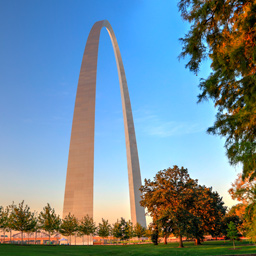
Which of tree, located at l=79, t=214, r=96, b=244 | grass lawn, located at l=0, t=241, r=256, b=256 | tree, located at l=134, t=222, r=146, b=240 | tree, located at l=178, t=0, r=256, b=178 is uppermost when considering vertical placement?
tree, located at l=178, t=0, r=256, b=178

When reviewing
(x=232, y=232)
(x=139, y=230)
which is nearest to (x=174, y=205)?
(x=232, y=232)

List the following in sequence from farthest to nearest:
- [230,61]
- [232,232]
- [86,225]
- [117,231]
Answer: [117,231] < [86,225] < [232,232] < [230,61]

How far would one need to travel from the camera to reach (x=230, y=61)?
282 inches

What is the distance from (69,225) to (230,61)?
Result: 111ft

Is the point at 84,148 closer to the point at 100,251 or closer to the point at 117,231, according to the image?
the point at 100,251

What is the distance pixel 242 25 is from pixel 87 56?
3545 centimetres

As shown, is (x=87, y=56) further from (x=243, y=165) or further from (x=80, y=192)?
(x=243, y=165)

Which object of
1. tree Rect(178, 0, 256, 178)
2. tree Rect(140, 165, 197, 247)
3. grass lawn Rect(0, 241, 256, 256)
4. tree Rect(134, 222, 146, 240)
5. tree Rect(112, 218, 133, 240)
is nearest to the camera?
tree Rect(178, 0, 256, 178)

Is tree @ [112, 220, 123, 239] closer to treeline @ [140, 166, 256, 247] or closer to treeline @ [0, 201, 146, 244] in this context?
treeline @ [0, 201, 146, 244]

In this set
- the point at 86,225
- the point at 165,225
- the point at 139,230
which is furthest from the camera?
the point at 139,230

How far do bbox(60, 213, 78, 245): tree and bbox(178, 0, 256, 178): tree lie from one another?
30.3m

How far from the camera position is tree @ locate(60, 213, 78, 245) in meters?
35.1

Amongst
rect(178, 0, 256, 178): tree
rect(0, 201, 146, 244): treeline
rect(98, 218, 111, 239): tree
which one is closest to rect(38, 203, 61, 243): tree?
rect(0, 201, 146, 244): treeline

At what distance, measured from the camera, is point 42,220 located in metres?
40.7
